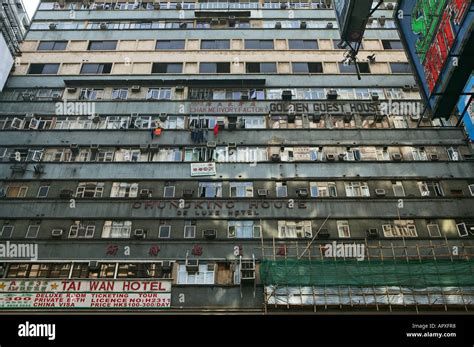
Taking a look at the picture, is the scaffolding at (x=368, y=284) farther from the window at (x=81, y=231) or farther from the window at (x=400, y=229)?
the window at (x=81, y=231)

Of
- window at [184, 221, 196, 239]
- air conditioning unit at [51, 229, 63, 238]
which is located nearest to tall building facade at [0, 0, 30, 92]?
air conditioning unit at [51, 229, 63, 238]

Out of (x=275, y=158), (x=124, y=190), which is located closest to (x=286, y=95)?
(x=275, y=158)

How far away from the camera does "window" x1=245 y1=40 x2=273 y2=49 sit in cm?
3559

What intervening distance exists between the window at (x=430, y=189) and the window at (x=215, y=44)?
716 inches

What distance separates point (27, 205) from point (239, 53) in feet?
62.3

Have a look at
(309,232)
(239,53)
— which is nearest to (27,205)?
(309,232)

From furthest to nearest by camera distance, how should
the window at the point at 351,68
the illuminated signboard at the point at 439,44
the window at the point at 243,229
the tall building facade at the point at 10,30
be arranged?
1. the window at the point at 351,68
2. the tall building facade at the point at 10,30
3. the window at the point at 243,229
4. the illuminated signboard at the point at 439,44

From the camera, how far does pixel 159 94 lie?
1277 inches

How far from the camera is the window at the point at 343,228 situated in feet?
82.1

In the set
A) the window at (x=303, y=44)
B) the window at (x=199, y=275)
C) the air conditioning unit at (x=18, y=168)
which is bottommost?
the window at (x=199, y=275)

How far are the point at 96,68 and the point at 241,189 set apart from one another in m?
15.9

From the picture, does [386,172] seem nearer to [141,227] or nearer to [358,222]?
[358,222]

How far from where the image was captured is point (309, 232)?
25.1 meters

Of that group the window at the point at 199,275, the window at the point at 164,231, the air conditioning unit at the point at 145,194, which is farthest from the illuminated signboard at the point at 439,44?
the air conditioning unit at the point at 145,194
